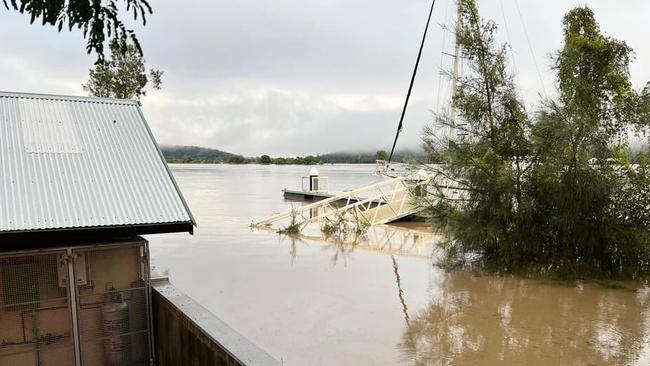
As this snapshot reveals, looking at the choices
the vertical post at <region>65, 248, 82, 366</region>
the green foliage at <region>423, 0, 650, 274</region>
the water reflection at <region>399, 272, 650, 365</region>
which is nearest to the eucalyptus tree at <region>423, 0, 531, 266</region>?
the green foliage at <region>423, 0, 650, 274</region>

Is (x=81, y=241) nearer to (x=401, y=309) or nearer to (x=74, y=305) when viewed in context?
(x=74, y=305)

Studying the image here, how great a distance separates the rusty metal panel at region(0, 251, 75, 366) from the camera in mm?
5609

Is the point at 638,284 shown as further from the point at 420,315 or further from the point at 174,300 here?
the point at 174,300

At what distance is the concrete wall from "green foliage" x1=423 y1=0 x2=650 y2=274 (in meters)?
8.18

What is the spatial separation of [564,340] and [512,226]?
4.84 meters

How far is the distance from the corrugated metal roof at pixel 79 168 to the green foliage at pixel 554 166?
26.7 ft

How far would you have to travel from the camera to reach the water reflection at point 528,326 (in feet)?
22.9

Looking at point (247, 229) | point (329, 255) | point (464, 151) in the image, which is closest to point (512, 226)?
point (464, 151)

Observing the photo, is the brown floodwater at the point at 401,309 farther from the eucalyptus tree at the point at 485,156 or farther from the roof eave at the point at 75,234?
the roof eave at the point at 75,234

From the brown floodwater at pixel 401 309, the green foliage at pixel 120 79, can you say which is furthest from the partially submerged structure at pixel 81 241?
the green foliage at pixel 120 79

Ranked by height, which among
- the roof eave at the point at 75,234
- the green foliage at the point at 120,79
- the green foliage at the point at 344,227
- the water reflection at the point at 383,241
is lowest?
the water reflection at the point at 383,241

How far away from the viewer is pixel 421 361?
6832mm

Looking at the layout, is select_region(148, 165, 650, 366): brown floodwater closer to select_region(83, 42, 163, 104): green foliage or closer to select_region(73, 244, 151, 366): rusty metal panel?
select_region(73, 244, 151, 366): rusty metal panel

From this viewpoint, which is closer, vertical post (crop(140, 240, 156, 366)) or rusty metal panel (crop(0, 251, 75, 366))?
rusty metal panel (crop(0, 251, 75, 366))
